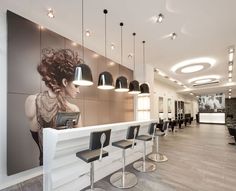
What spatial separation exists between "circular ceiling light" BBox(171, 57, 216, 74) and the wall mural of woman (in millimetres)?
4702

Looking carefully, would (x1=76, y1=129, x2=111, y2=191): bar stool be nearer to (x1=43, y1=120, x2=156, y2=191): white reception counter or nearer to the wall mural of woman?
(x1=43, y1=120, x2=156, y2=191): white reception counter

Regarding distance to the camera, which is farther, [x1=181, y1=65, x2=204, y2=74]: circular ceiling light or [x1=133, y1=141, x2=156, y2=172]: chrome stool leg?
[x1=181, y1=65, x2=204, y2=74]: circular ceiling light

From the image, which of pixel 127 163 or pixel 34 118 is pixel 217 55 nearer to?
pixel 127 163

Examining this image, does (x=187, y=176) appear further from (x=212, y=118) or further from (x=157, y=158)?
(x=212, y=118)

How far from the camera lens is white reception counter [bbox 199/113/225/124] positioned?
14594mm

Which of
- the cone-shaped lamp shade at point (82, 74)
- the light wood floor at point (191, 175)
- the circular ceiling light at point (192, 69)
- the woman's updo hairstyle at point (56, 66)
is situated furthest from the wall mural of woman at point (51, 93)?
the circular ceiling light at point (192, 69)

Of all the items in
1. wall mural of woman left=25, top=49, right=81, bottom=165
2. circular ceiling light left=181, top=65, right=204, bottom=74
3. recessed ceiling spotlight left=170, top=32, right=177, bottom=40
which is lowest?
wall mural of woman left=25, top=49, right=81, bottom=165

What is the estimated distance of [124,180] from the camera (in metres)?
2.97

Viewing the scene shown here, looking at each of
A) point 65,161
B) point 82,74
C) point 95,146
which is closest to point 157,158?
point 95,146

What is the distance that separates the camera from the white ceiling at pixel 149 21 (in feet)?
9.27

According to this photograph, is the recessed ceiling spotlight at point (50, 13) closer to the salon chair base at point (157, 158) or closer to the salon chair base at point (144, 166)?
the salon chair base at point (144, 166)

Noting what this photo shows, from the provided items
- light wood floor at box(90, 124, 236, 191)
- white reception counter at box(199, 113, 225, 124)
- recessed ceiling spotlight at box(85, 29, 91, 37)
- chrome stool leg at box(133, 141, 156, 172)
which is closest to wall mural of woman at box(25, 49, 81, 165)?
recessed ceiling spotlight at box(85, 29, 91, 37)

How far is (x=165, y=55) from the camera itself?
216 inches

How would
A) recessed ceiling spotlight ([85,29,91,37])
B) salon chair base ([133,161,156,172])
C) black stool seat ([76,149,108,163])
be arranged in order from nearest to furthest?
black stool seat ([76,149,108,163]) → salon chair base ([133,161,156,172]) → recessed ceiling spotlight ([85,29,91,37])
